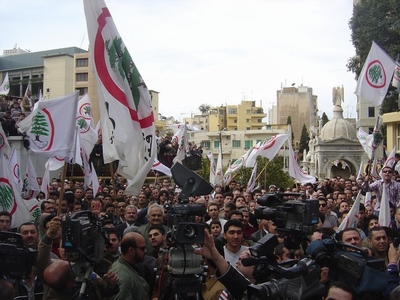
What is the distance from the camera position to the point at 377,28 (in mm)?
28453

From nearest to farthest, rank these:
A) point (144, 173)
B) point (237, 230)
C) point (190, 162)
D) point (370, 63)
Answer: point (237, 230)
point (144, 173)
point (370, 63)
point (190, 162)

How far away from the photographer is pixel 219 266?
3691mm

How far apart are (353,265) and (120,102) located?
16.3 feet

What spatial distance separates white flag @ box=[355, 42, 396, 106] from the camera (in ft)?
40.6

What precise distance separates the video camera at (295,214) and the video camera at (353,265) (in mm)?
264

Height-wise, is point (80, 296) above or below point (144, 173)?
below

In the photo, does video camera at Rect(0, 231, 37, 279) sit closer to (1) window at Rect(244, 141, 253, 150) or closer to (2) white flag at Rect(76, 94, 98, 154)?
(2) white flag at Rect(76, 94, 98, 154)

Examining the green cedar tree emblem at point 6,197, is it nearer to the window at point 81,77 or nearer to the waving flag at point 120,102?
the waving flag at point 120,102

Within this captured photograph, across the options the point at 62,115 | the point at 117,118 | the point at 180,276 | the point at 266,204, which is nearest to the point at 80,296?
the point at 180,276

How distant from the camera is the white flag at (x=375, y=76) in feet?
40.6

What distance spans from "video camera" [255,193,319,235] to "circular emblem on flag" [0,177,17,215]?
4.60 metres

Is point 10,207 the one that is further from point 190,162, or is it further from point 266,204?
point 190,162

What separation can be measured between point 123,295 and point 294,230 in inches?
66.4

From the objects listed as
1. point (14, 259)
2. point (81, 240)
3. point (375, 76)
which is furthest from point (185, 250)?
point (375, 76)
